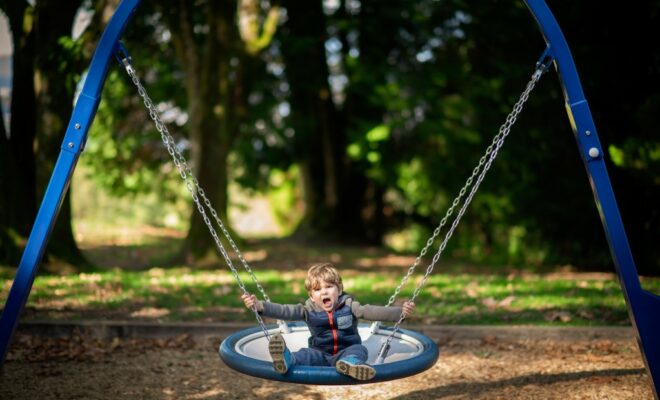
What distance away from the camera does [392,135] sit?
16359 mm

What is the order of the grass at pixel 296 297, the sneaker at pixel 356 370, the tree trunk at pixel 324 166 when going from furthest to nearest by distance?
the tree trunk at pixel 324 166, the grass at pixel 296 297, the sneaker at pixel 356 370

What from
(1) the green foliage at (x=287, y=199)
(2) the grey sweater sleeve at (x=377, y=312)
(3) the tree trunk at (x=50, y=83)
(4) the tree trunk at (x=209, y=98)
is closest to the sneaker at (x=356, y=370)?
(2) the grey sweater sleeve at (x=377, y=312)

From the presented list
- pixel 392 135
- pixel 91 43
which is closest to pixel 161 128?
pixel 91 43

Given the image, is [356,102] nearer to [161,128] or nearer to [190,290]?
[190,290]

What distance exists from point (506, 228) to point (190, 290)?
29.9 feet

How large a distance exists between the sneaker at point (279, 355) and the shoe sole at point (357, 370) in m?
0.28

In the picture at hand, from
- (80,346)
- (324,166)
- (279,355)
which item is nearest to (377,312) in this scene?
(279,355)

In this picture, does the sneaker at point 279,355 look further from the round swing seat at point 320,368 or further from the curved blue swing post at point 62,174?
the curved blue swing post at point 62,174

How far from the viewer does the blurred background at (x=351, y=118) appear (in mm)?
9180

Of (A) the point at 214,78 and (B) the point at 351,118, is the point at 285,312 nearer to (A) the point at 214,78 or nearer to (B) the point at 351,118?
(A) the point at 214,78

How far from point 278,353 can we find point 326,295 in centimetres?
74

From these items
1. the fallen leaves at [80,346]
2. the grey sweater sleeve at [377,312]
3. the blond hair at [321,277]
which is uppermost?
the blond hair at [321,277]

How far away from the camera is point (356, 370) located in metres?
3.64

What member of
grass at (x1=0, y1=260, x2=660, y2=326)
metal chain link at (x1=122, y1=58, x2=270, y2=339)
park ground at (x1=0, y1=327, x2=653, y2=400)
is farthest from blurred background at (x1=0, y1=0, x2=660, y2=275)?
metal chain link at (x1=122, y1=58, x2=270, y2=339)
